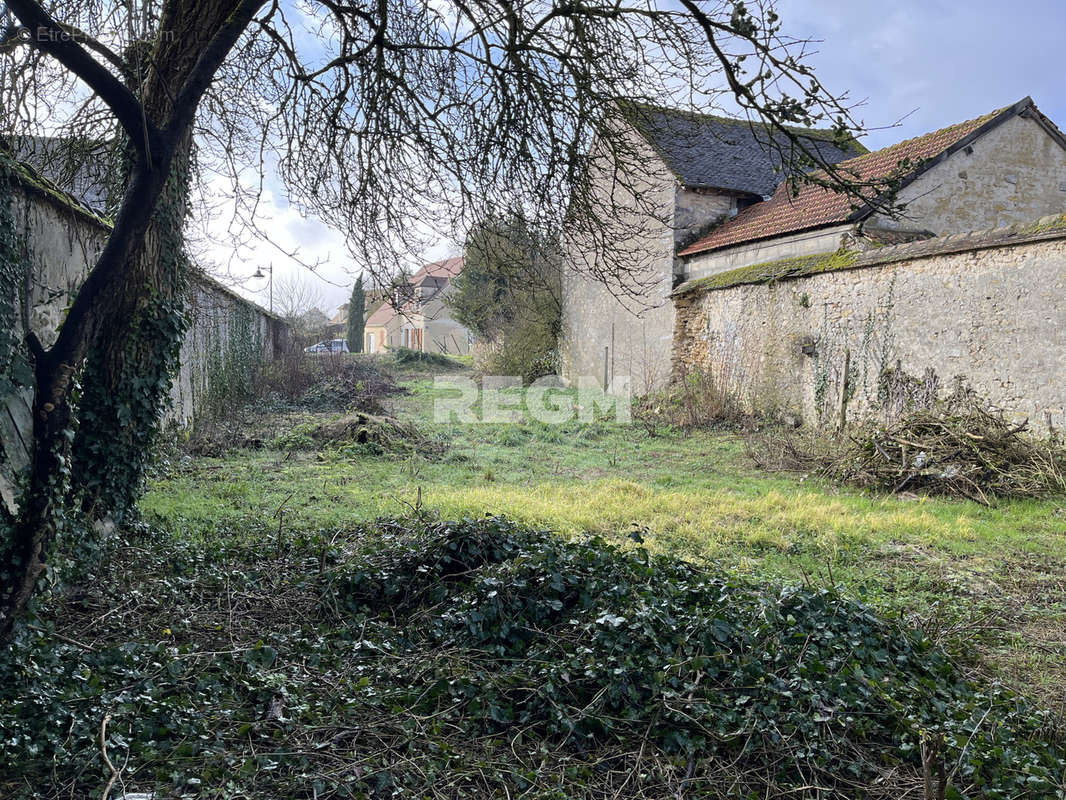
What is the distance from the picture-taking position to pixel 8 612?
12.0 feet

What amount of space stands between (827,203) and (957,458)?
6926mm

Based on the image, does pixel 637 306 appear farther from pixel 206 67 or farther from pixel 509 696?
pixel 509 696

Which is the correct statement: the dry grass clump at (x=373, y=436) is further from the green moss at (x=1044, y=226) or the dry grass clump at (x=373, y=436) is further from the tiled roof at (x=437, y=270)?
the green moss at (x=1044, y=226)

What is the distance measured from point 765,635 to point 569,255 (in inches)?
168

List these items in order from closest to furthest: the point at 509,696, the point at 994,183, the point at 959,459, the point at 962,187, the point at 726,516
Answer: the point at 509,696 → the point at 726,516 → the point at 959,459 → the point at 962,187 → the point at 994,183

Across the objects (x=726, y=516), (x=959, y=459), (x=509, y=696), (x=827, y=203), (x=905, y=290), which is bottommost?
(x=509, y=696)

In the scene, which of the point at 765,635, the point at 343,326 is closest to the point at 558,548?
the point at 765,635

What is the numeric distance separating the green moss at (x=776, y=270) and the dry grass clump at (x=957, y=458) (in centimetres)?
357

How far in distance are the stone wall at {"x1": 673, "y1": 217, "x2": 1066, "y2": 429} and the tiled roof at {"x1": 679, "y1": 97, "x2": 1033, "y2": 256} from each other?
3.16 feet

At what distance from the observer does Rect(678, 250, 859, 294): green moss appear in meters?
12.1

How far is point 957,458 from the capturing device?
8406 mm

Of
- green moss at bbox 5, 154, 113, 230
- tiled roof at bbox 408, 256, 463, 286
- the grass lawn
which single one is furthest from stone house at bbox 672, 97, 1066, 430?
green moss at bbox 5, 154, 113, 230

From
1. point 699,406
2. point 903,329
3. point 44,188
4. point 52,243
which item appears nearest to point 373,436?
point 52,243

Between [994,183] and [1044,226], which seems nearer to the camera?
[1044,226]
